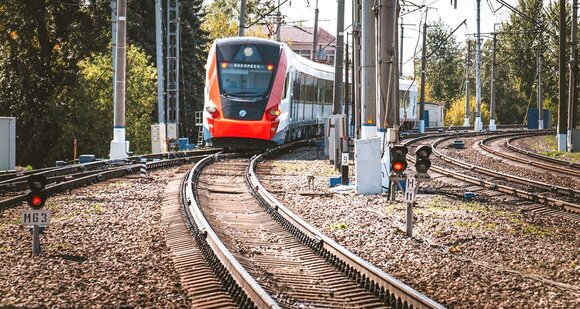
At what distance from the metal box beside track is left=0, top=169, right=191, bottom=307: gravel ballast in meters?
7.34

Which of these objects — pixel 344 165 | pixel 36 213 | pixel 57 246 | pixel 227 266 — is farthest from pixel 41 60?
pixel 227 266

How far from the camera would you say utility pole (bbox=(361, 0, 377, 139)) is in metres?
19.2

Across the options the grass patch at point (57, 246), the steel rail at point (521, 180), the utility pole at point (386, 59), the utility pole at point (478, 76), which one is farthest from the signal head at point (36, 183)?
the utility pole at point (478, 76)

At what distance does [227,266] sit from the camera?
942 cm

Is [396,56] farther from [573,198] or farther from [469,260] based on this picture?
[469,260]

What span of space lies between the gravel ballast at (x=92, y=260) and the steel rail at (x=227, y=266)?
1.46ft

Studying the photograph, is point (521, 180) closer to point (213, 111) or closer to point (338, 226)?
point (338, 226)

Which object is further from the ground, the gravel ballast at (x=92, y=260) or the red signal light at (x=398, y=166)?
the red signal light at (x=398, y=166)

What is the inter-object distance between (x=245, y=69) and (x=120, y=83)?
3.61 metres

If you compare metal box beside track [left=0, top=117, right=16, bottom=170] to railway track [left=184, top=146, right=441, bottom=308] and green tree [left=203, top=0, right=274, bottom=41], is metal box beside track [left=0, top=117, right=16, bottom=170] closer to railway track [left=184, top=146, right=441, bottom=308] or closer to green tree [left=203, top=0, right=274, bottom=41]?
railway track [left=184, top=146, right=441, bottom=308]

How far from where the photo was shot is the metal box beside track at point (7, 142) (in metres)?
22.7

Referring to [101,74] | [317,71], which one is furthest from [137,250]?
[101,74]

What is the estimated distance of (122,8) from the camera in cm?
2719

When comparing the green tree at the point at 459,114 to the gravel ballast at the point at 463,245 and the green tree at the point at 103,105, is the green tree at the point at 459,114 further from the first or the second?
the gravel ballast at the point at 463,245
